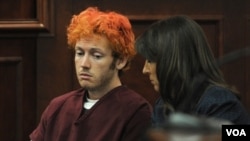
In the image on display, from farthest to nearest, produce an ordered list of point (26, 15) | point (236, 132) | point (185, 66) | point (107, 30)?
point (26, 15)
point (107, 30)
point (185, 66)
point (236, 132)

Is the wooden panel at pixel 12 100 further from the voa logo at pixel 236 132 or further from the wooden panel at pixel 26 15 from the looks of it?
the voa logo at pixel 236 132

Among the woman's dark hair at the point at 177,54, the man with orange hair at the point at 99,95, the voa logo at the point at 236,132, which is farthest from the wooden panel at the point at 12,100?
the voa logo at the point at 236,132

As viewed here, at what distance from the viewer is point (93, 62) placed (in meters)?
1.59

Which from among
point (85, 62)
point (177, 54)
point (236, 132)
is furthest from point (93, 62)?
point (236, 132)

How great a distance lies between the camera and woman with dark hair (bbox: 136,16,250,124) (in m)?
1.17

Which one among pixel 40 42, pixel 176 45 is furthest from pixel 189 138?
pixel 40 42

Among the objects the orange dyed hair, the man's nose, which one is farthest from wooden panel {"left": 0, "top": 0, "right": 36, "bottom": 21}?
the man's nose

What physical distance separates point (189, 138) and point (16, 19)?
6.09ft

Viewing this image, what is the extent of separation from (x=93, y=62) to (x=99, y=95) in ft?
0.37

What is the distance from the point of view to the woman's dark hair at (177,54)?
119 centimetres

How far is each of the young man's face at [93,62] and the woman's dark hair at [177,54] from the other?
11.6 inches

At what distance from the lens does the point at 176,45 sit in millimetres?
1233

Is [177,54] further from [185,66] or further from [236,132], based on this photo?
[236,132]

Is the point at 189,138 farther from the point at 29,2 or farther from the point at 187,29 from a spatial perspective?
the point at 29,2
